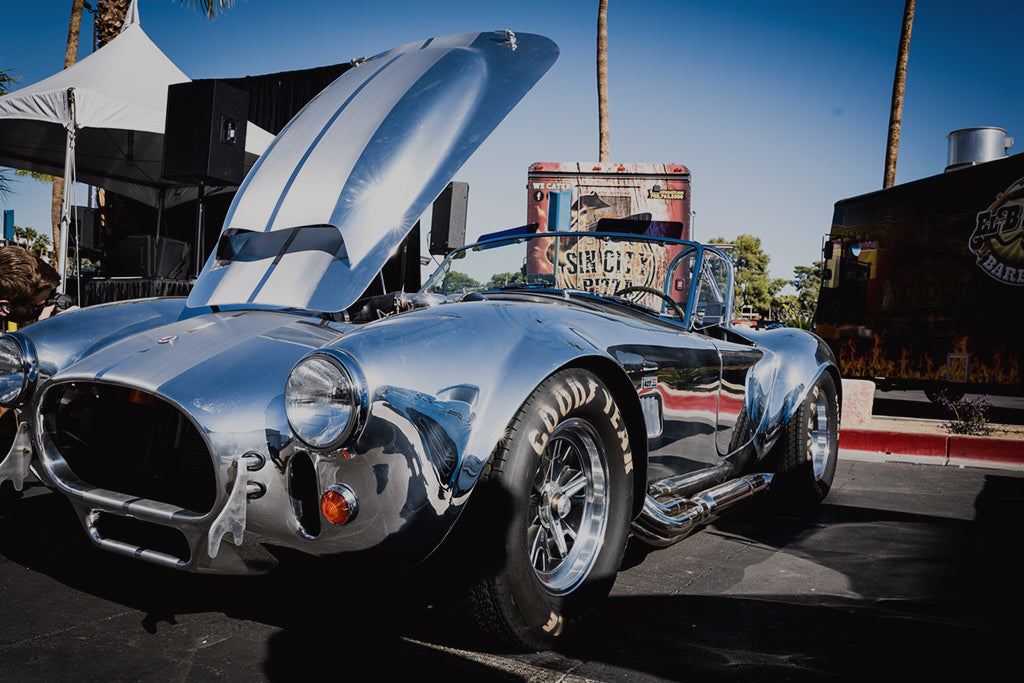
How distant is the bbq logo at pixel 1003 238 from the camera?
8.57 metres

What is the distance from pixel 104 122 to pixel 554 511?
8.48 metres

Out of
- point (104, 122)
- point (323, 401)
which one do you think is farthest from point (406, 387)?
point (104, 122)

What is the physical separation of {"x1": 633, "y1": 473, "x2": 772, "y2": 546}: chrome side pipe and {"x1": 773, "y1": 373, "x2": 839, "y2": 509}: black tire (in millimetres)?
834

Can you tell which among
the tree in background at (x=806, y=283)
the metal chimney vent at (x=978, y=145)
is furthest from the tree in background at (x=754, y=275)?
the metal chimney vent at (x=978, y=145)

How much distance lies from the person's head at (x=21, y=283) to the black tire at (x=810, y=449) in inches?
161

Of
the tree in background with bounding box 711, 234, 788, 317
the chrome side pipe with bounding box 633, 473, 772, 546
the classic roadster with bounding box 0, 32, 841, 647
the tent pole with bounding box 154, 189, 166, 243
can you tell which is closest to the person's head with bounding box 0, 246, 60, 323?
the classic roadster with bounding box 0, 32, 841, 647

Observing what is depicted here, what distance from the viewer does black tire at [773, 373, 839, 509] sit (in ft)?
13.0

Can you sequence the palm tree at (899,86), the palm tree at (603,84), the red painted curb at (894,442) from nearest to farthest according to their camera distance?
1. the red painted curb at (894,442)
2. the palm tree at (899,86)
3. the palm tree at (603,84)

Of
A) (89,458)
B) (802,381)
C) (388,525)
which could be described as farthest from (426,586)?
(802,381)

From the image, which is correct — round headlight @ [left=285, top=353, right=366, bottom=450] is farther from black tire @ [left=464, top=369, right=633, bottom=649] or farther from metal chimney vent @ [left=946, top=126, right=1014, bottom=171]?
metal chimney vent @ [left=946, top=126, right=1014, bottom=171]

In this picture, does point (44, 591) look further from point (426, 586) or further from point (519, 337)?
point (519, 337)

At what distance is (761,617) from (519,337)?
1.34 metres

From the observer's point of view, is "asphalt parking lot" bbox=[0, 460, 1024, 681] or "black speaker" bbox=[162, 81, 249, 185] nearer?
"asphalt parking lot" bbox=[0, 460, 1024, 681]

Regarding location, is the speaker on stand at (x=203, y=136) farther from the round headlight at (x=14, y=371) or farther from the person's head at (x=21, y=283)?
the round headlight at (x=14, y=371)
